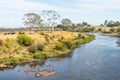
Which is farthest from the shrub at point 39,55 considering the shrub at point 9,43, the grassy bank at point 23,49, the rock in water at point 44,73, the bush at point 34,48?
the rock in water at point 44,73

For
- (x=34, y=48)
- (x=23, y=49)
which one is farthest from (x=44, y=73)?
(x=23, y=49)

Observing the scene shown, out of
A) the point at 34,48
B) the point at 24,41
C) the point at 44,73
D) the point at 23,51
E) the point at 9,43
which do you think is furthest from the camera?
the point at 24,41

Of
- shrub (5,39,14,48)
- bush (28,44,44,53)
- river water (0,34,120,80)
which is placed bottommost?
river water (0,34,120,80)

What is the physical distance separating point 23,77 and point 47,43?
37759 millimetres

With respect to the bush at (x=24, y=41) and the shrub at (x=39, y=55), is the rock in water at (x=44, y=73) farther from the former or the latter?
the bush at (x=24, y=41)

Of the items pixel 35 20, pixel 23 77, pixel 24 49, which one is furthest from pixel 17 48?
pixel 35 20

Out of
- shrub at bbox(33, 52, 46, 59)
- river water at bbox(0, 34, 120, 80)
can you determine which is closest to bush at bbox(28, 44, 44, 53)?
shrub at bbox(33, 52, 46, 59)

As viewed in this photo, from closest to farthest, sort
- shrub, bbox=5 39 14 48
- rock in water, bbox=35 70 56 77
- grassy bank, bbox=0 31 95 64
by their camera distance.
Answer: rock in water, bbox=35 70 56 77 → grassy bank, bbox=0 31 95 64 → shrub, bbox=5 39 14 48

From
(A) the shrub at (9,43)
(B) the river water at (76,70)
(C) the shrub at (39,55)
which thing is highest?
(A) the shrub at (9,43)

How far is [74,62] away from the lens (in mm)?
55781

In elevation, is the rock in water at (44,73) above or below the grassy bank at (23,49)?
below

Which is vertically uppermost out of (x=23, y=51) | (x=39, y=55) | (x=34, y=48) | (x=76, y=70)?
(x=34, y=48)

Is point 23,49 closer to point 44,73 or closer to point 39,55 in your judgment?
point 39,55

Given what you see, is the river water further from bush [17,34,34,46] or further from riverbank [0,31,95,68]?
bush [17,34,34,46]
